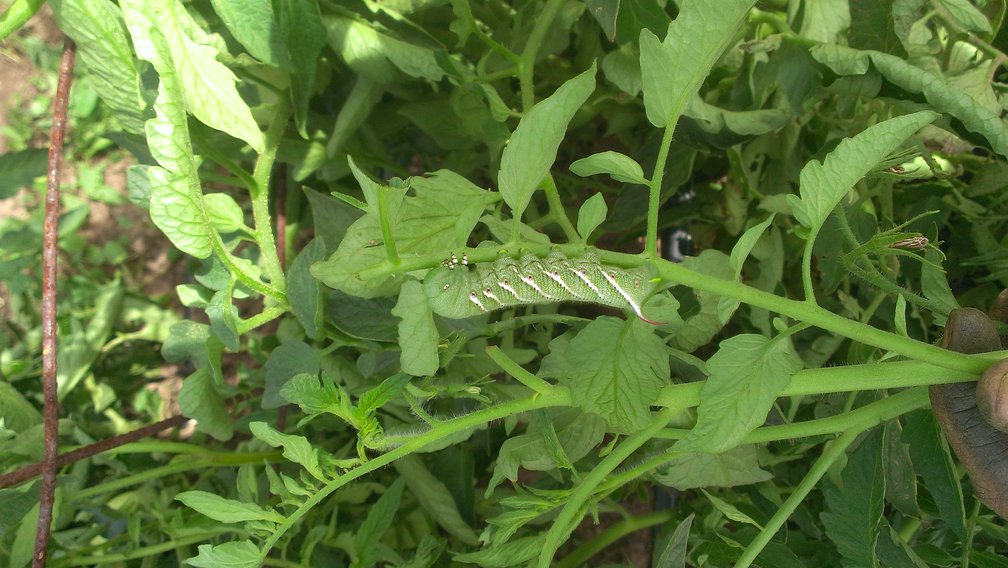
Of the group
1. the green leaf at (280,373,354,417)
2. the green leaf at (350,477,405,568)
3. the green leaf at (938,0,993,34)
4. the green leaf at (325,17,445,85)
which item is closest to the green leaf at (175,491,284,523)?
the green leaf at (280,373,354,417)

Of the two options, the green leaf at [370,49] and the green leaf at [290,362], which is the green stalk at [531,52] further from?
the green leaf at [290,362]

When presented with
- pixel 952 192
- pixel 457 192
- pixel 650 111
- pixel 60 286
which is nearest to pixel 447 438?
pixel 457 192

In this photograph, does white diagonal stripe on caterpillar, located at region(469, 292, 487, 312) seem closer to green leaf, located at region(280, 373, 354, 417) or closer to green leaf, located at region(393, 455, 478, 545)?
green leaf, located at region(280, 373, 354, 417)

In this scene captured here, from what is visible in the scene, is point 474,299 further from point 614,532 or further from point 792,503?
point 614,532

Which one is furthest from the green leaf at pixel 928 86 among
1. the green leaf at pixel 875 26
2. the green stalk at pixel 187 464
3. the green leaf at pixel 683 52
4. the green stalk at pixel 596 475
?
the green stalk at pixel 187 464

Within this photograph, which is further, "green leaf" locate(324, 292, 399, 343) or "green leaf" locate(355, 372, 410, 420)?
"green leaf" locate(324, 292, 399, 343)

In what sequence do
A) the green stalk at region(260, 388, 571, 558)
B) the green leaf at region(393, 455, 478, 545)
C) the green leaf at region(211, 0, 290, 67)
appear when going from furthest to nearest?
the green leaf at region(393, 455, 478, 545), the green leaf at region(211, 0, 290, 67), the green stalk at region(260, 388, 571, 558)

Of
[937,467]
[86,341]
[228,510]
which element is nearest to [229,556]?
[228,510]

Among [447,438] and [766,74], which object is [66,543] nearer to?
[447,438]
